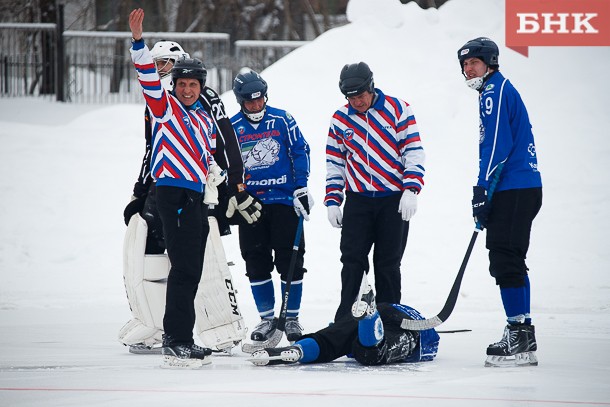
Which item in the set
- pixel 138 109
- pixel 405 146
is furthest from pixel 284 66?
pixel 405 146

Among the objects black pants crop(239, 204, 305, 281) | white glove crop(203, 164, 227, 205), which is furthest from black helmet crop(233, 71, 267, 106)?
white glove crop(203, 164, 227, 205)

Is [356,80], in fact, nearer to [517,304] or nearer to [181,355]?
[517,304]

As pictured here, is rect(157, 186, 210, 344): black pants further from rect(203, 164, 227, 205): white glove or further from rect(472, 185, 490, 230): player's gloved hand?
rect(472, 185, 490, 230): player's gloved hand

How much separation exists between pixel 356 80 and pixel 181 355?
176 cm

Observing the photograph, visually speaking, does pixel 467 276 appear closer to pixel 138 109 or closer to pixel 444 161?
pixel 444 161

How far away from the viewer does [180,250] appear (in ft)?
16.1

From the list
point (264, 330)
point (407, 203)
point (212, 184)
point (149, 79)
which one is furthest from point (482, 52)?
point (264, 330)

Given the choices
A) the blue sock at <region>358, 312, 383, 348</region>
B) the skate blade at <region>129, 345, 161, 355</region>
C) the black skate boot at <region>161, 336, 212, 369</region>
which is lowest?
the skate blade at <region>129, 345, 161, 355</region>

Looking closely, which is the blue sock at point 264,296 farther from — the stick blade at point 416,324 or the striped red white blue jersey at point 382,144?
the stick blade at point 416,324

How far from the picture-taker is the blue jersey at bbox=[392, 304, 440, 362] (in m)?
5.12

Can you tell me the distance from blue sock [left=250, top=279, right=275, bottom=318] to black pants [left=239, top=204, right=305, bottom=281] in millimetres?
36

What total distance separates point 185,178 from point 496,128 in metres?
1.57

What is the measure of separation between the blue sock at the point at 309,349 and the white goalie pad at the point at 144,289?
3.11ft

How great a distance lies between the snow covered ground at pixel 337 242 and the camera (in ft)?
14.2
